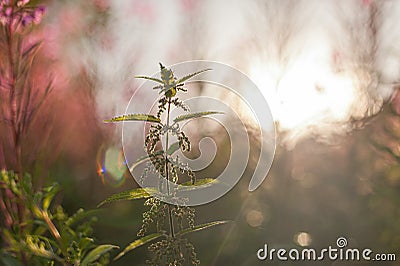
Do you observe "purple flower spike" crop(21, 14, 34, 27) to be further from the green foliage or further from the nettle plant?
the nettle plant

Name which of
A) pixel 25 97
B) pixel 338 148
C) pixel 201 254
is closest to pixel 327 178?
pixel 338 148

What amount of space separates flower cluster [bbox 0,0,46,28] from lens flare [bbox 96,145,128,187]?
115 cm

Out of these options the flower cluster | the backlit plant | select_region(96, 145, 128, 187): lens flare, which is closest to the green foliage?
the backlit plant

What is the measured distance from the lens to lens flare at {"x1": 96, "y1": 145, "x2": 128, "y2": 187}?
2404 millimetres

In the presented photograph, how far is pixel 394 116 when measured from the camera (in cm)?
203

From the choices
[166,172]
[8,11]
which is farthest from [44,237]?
[8,11]

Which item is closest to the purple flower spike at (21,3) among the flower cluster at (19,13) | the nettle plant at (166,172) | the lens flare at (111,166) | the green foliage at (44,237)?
the flower cluster at (19,13)

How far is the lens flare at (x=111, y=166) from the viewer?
2404 mm

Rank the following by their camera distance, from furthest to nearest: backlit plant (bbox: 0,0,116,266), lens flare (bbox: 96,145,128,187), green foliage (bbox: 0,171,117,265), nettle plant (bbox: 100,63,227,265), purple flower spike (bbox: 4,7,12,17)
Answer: lens flare (bbox: 96,145,128,187) → purple flower spike (bbox: 4,7,12,17) → backlit plant (bbox: 0,0,116,266) → green foliage (bbox: 0,171,117,265) → nettle plant (bbox: 100,63,227,265)

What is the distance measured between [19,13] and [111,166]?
1.46 m

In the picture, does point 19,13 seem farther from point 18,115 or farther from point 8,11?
point 18,115

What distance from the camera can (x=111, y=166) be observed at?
249 centimetres

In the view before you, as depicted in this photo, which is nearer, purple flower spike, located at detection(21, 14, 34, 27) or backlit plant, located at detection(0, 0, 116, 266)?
backlit plant, located at detection(0, 0, 116, 266)

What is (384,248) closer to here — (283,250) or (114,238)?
(283,250)
